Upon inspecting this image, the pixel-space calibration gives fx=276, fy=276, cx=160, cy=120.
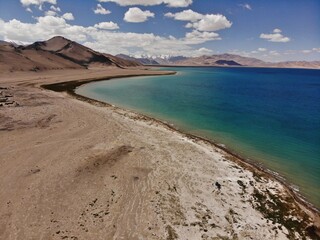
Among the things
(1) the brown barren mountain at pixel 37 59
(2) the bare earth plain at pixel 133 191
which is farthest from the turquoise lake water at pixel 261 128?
(1) the brown barren mountain at pixel 37 59

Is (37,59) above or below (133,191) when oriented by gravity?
above

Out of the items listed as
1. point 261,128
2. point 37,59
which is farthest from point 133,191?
point 37,59

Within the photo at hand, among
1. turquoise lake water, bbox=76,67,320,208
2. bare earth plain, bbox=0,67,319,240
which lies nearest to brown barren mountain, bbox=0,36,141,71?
turquoise lake water, bbox=76,67,320,208

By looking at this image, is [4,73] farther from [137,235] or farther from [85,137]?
[137,235]

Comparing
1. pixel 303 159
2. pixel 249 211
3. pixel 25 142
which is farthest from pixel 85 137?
pixel 303 159

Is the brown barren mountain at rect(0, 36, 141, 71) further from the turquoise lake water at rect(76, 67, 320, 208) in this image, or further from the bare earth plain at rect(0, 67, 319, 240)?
the bare earth plain at rect(0, 67, 319, 240)

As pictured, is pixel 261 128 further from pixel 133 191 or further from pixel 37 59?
pixel 37 59

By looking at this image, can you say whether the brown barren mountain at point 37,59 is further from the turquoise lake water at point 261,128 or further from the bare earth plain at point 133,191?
the bare earth plain at point 133,191

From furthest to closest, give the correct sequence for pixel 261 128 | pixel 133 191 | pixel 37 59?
pixel 37 59, pixel 261 128, pixel 133 191

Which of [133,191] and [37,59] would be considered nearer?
[133,191]
